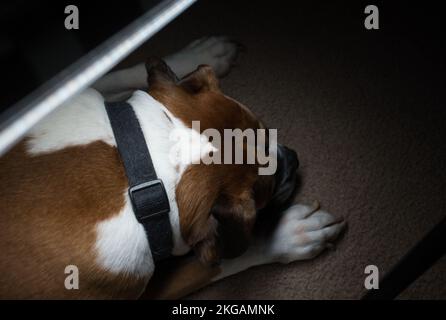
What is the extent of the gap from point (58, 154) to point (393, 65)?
1207 mm

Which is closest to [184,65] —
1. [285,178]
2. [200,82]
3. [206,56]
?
[206,56]

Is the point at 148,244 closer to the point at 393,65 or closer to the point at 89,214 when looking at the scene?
the point at 89,214

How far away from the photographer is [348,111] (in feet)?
5.01

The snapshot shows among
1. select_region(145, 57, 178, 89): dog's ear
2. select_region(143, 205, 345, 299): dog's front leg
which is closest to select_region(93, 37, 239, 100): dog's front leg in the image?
select_region(145, 57, 178, 89): dog's ear

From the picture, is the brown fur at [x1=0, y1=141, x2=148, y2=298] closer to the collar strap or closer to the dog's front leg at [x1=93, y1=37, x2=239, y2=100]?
the collar strap

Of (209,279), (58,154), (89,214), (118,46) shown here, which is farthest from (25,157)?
(209,279)

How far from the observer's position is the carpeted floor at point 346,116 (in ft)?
4.35

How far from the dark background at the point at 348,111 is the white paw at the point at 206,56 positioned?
49mm

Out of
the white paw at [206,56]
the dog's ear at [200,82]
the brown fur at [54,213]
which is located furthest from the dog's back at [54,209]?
the white paw at [206,56]

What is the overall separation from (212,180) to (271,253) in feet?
1.33

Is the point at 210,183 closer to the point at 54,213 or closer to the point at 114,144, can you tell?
the point at 114,144

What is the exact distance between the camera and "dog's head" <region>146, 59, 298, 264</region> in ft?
3.25

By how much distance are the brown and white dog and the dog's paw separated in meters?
0.20

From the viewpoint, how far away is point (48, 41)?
726 mm
